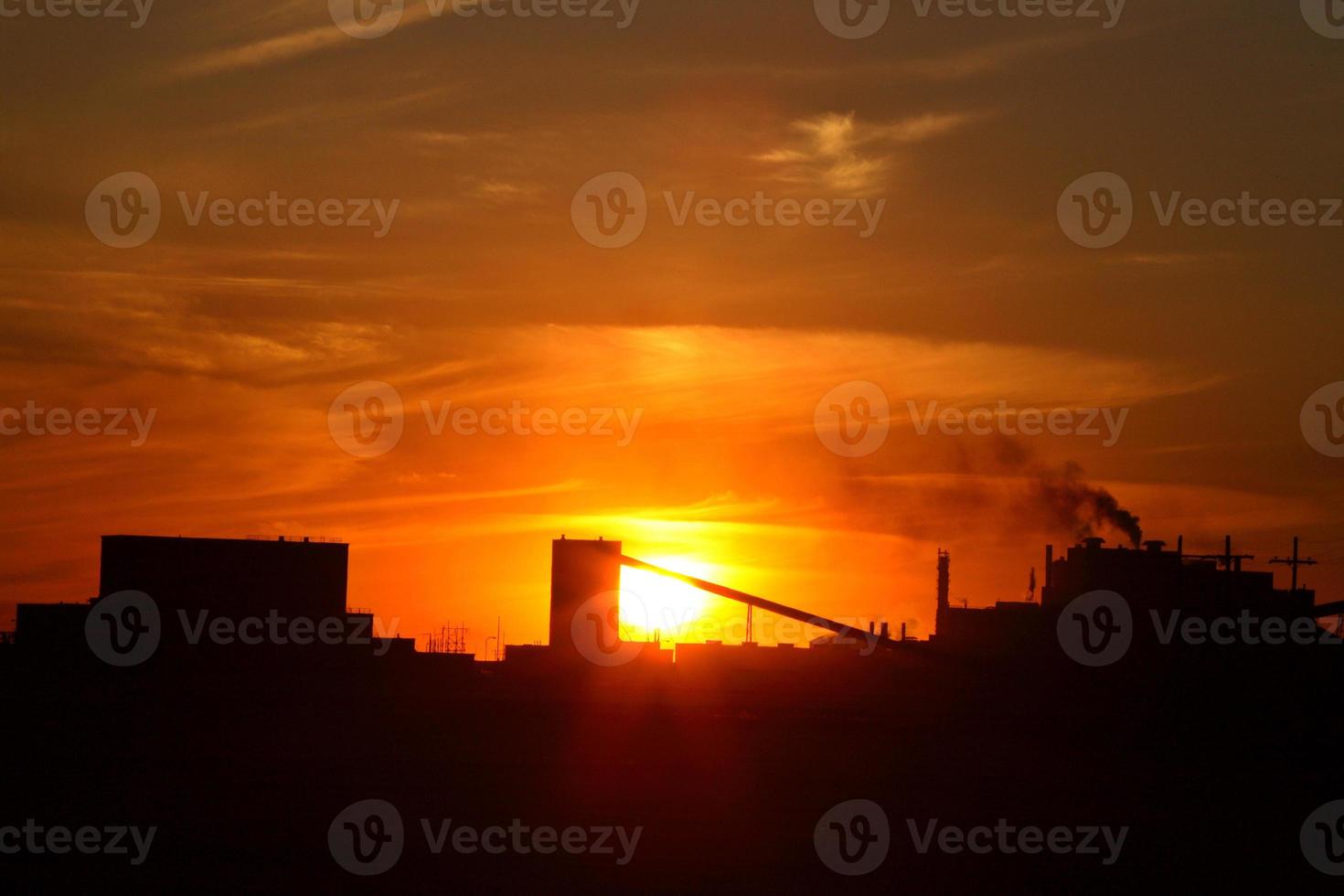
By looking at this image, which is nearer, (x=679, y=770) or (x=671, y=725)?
(x=679, y=770)

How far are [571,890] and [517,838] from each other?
13.0 ft

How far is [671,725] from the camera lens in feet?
160

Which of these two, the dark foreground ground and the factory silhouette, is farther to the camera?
the factory silhouette

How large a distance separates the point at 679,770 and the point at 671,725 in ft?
37.3

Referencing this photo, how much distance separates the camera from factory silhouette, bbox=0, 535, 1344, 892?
27.4 m

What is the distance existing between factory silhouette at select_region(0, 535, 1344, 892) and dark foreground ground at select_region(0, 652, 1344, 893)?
5.7 inches

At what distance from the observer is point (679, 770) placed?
37.4 m

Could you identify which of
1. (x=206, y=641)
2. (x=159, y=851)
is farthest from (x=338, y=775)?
(x=206, y=641)

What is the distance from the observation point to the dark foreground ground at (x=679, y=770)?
25500 mm

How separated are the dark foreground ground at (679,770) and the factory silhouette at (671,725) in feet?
0.48

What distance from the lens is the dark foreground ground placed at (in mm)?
25500

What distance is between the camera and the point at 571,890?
23.4 metres

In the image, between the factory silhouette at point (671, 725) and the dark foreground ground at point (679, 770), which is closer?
the dark foreground ground at point (679, 770)

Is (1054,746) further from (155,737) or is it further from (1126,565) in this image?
(155,737)
